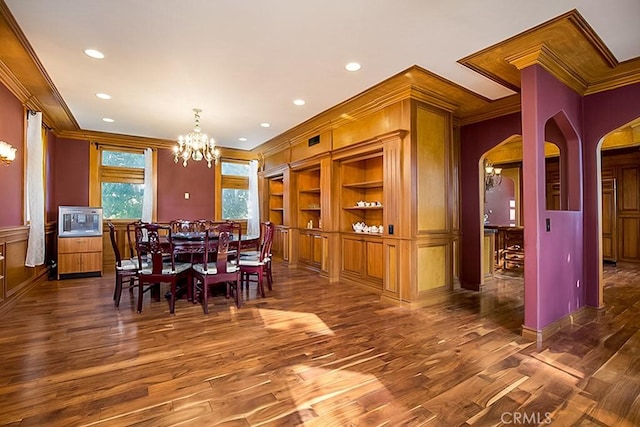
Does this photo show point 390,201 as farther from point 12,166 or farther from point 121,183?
point 121,183

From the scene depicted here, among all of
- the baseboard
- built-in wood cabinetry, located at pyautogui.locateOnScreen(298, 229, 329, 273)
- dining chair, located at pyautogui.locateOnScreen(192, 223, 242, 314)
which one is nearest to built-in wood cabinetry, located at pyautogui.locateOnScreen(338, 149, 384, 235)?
built-in wood cabinetry, located at pyautogui.locateOnScreen(298, 229, 329, 273)

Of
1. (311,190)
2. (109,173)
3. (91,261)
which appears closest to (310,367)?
(311,190)

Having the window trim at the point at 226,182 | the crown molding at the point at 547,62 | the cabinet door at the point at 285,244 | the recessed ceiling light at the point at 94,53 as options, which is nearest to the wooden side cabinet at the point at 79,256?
the window trim at the point at 226,182

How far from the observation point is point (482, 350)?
108 inches

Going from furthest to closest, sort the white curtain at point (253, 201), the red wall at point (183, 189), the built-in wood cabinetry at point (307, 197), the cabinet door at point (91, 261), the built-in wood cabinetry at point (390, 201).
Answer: the white curtain at point (253, 201)
the red wall at point (183, 189)
the built-in wood cabinetry at point (307, 197)
the cabinet door at point (91, 261)
the built-in wood cabinetry at point (390, 201)

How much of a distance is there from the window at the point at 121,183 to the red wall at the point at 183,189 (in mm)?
451

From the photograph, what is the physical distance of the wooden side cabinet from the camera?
5.50 m

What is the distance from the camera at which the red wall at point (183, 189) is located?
7.45 meters

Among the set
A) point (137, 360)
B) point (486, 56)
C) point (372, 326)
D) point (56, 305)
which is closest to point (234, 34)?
point (486, 56)

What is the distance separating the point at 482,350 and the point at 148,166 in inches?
287

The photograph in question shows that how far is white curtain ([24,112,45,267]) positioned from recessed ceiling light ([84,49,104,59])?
217cm

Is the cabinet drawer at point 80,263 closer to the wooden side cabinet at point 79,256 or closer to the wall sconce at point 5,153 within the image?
the wooden side cabinet at point 79,256

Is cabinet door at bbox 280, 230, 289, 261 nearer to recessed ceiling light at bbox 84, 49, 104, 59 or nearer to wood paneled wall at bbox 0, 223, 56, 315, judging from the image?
wood paneled wall at bbox 0, 223, 56, 315

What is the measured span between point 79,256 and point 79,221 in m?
0.63
